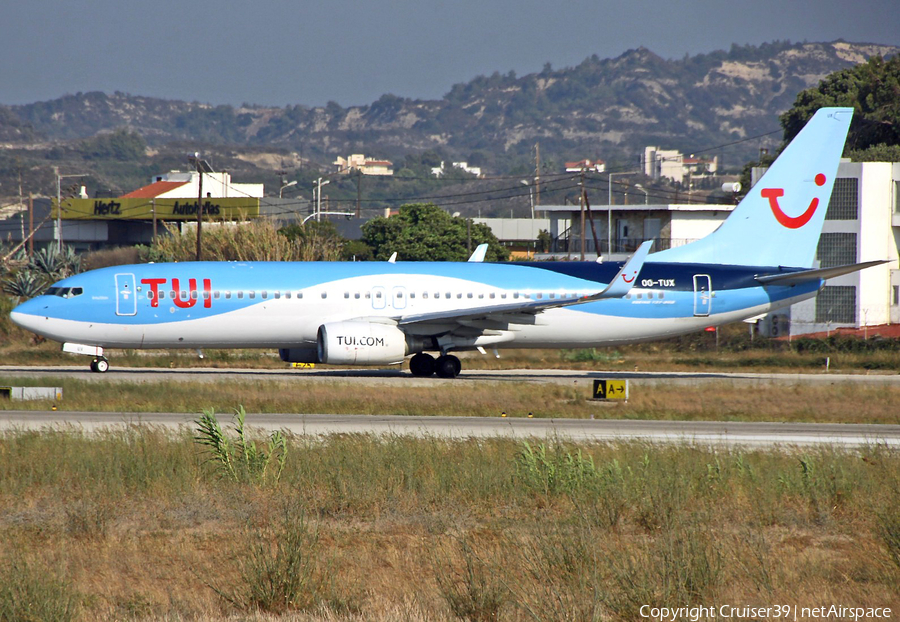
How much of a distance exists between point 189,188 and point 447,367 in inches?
Result: 4911

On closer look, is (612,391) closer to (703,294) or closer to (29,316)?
(703,294)

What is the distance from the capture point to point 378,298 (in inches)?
1342

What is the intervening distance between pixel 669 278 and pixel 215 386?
1653 centimetres

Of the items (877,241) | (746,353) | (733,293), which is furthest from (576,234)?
(733,293)

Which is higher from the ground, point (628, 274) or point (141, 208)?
point (141, 208)

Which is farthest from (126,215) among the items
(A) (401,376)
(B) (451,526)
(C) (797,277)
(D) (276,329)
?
(B) (451,526)

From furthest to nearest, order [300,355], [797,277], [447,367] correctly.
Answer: [797,277], [447,367], [300,355]

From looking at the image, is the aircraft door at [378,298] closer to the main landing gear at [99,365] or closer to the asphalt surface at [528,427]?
the asphalt surface at [528,427]

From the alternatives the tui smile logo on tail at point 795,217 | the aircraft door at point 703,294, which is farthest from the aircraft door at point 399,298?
the tui smile logo on tail at point 795,217

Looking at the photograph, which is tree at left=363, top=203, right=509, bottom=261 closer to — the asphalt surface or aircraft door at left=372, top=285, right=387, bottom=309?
aircraft door at left=372, top=285, right=387, bottom=309

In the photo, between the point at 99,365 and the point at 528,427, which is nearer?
the point at 528,427

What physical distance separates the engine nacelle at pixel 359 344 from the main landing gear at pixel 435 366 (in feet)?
7.29

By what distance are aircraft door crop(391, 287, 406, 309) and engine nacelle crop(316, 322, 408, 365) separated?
4.64ft

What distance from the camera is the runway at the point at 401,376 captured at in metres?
32.2
